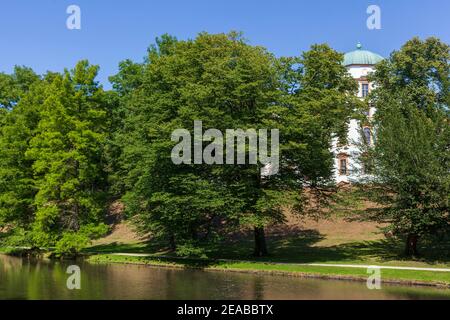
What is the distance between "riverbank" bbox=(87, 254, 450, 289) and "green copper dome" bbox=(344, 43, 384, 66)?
135 feet

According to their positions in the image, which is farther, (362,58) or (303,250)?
(362,58)

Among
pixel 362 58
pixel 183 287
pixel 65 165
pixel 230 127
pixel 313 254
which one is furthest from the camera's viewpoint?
pixel 362 58

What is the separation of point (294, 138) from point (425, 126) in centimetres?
814

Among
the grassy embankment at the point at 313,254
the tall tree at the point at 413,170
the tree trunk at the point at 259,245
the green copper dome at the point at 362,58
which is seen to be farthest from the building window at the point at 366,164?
the green copper dome at the point at 362,58

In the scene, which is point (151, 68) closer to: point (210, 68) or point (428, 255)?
point (210, 68)

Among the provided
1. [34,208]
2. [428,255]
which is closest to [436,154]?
[428,255]

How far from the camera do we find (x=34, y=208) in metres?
44.6

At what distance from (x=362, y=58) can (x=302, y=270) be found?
45.0m

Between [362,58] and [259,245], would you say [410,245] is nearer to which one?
[259,245]

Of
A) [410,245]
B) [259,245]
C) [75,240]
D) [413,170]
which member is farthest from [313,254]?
[75,240]

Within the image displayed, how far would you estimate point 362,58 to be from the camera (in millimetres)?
66500

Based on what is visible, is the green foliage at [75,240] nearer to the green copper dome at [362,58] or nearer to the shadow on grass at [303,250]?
the shadow on grass at [303,250]

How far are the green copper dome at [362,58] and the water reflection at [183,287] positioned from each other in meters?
45.1

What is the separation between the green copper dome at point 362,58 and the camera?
66.1 metres
